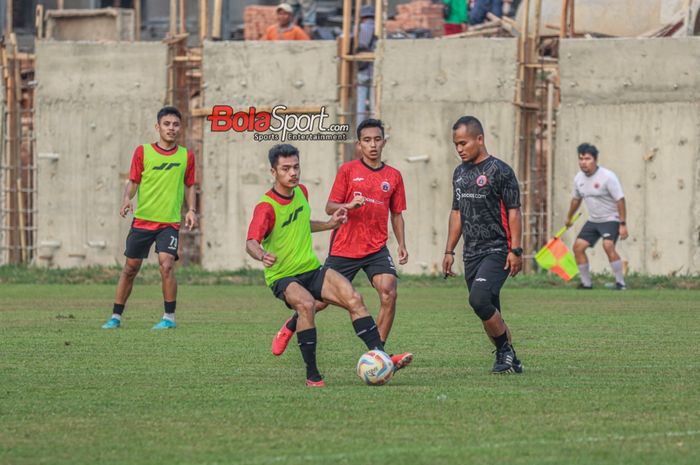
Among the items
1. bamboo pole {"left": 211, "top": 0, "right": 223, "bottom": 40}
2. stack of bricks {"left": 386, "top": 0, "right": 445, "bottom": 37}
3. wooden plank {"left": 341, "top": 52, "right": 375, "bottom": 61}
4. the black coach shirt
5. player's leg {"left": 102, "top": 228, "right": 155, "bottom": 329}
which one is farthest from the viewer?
stack of bricks {"left": 386, "top": 0, "right": 445, "bottom": 37}

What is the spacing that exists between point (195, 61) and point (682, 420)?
18496 mm

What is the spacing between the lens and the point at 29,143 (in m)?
28.0

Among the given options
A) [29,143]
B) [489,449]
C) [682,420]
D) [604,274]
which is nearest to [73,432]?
[489,449]

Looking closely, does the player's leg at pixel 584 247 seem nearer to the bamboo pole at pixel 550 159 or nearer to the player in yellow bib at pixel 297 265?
the bamboo pole at pixel 550 159

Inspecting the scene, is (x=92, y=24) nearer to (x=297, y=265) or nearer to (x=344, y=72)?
(x=344, y=72)

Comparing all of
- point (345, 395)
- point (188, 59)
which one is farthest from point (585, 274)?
point (345, 395)

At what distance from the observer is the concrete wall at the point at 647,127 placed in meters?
24.0

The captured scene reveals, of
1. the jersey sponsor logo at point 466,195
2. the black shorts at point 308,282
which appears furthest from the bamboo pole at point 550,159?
the black shorts at point 308,282

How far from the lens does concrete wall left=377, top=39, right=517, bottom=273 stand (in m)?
24.7

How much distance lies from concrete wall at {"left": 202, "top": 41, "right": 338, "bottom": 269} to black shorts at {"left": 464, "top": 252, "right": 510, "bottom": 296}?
1370 cm

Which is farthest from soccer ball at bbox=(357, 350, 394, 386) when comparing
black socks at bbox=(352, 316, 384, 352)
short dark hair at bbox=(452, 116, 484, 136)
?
short dark hair at bbox=(452, 116, 484, 136)

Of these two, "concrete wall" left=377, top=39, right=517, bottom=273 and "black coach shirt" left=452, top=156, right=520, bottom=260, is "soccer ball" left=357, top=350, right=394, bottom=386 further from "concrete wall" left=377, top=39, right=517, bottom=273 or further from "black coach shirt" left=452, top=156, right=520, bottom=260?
"concrete wall" left=377, top=39, right=517, bottom=273

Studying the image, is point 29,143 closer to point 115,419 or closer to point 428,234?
point 428,234

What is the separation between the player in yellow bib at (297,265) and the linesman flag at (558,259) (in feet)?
39.4
